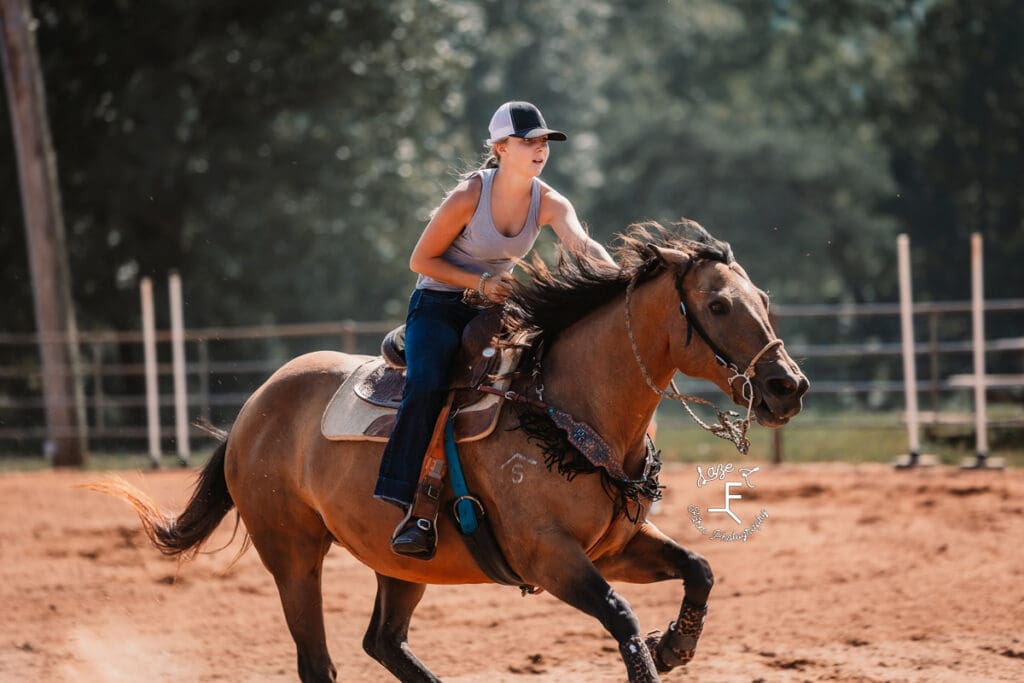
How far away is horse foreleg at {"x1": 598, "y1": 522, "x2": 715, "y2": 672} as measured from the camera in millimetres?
4688

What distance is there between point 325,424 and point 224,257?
69.2 feet

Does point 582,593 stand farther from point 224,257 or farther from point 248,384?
point 224,257

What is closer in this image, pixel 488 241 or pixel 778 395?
pixel 778 395

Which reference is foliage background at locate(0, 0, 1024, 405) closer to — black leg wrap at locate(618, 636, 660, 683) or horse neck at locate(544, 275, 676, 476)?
horse neck at locate(544, 275, 676, 476)

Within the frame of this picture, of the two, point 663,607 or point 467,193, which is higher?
point 467,193

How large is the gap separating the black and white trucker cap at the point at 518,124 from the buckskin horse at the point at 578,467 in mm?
524

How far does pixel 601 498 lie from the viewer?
179 inches

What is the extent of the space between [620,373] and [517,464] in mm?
510

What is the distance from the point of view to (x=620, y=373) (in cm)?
466

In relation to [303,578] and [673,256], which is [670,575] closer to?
[673,256]

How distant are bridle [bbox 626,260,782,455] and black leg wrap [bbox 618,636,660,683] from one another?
2.41ft

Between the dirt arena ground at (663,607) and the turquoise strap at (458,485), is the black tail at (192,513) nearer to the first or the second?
the dirt arena ground at (663,607)

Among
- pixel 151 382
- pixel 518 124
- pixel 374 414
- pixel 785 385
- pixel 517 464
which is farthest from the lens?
pixel 151 382

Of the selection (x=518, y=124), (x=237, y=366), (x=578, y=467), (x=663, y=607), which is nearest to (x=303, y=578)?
(x=578, y=467)
